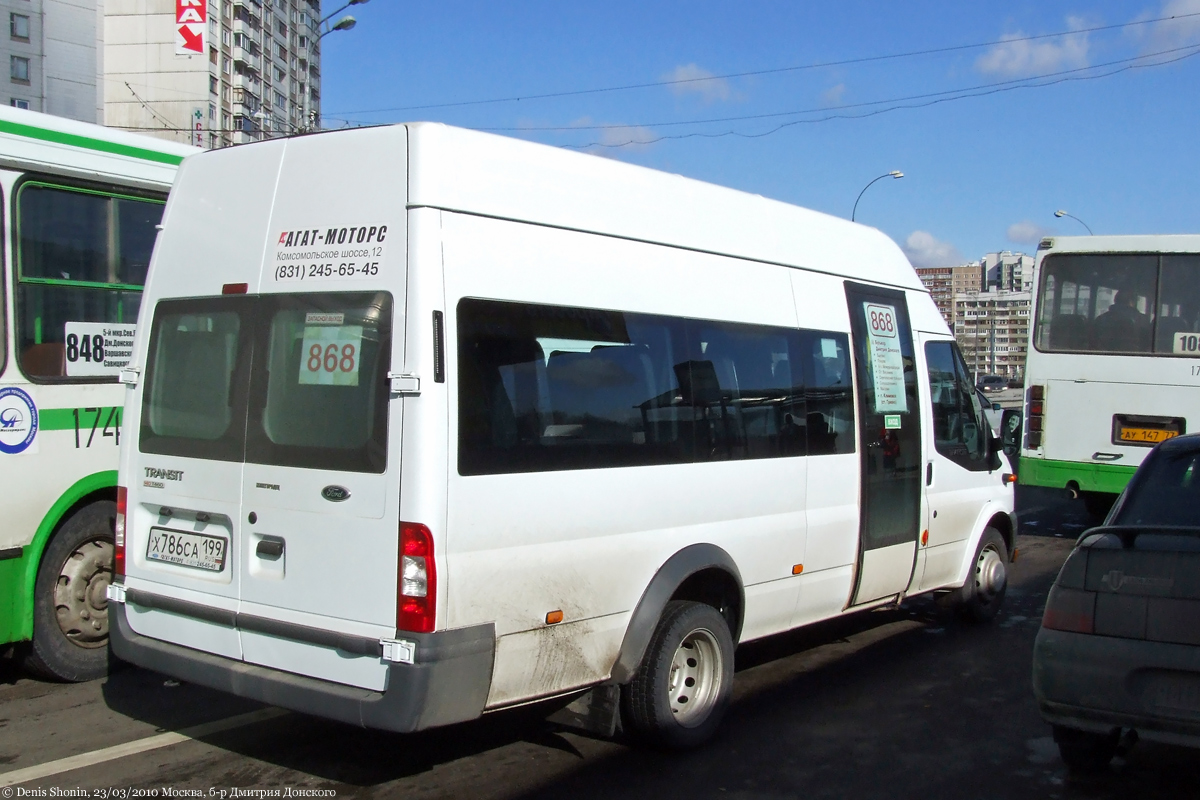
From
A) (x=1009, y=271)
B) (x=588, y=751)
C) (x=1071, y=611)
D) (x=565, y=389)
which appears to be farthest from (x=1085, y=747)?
(x=1009, y=271)

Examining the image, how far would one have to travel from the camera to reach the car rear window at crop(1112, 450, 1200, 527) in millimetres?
5141

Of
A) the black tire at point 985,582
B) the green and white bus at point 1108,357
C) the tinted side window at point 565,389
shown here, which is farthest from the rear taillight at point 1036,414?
the tinted side window at point 565,389

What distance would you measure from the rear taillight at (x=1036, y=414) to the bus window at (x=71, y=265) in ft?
32.5

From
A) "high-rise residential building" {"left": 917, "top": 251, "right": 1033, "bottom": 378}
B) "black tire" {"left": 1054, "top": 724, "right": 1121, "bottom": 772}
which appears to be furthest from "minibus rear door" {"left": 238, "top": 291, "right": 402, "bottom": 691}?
"high-rise residential building" {"left": 917, "top": 251, "right": 1033, "bottom": 378}

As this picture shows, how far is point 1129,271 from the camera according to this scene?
1227cm

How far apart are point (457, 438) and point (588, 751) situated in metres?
1.94

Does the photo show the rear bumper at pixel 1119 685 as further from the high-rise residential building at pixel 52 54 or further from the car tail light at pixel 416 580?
the high-rise residential building at pixel 52 54

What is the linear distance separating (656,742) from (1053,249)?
975 centimetres

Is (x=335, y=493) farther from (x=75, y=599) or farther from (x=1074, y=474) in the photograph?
(x=1074, y=474)

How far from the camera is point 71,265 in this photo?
20.9 feet

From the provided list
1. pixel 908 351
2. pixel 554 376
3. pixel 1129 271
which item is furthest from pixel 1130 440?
pixel 554 376

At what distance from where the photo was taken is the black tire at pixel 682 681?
16.7 ft

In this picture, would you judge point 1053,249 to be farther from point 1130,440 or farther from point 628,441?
point 628,441

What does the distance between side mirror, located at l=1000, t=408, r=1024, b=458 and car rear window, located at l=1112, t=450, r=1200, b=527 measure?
261 cm
